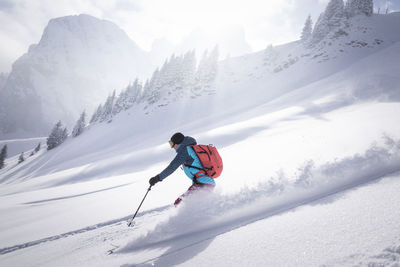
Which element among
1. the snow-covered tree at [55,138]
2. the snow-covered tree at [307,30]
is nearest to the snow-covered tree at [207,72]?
the snow-covered tree at [307,30]

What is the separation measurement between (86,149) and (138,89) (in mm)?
36896

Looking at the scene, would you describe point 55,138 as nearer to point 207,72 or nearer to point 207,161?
point 207,72

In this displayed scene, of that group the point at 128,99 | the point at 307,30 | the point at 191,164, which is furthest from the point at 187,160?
the point at 307,30

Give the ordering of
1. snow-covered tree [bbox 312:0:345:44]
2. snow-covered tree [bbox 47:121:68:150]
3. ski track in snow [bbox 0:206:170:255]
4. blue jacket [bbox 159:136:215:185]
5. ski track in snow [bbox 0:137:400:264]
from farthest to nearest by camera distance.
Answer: snow-covered tree [bbox 47:121:68:150] → snow-covered tree [bbox 312:0:345:44] → ski track in snow [bbox 0:206:170:255] → blue jacket [bbox 159:136:215:185] → ski track in snow [bbox 0:137:400:264]

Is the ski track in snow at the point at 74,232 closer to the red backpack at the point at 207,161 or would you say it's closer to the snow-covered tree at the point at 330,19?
the red backpack at the point at 207,161

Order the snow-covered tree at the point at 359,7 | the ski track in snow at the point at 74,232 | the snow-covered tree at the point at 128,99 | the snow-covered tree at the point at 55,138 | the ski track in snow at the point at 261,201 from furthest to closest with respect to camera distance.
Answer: the snow-covered tree at the point at 128,99 → the snow-covered tree at the point at 55,138 → the snow-covered tree at the point at 359,7 → the ski track in snow at the point at 74,232 → the ski track in snow at the point at 261,201

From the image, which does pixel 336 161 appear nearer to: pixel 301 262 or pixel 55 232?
pixel 301 262

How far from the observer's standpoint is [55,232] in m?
4.01

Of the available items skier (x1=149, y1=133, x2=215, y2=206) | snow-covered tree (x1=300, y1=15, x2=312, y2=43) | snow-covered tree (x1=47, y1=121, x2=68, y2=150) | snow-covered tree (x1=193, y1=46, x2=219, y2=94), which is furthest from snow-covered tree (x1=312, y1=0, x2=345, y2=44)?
snow-covered tree (x1=47, y1=121, x2=68, y2=150)

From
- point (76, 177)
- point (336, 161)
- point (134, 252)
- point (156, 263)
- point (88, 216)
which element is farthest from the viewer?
point (76, 177)

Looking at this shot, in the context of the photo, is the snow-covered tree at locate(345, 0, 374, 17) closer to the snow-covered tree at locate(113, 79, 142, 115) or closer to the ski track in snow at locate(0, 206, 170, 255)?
the ski track in snow at locate(0, 206, 170, 255)

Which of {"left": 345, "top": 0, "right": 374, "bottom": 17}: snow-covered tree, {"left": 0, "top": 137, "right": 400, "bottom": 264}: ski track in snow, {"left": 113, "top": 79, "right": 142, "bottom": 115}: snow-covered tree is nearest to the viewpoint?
{"left": 0, "top": 137, "right": 400, "bottom": 264}: ski track in snow

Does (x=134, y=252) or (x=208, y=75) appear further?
(x=208, y=75)

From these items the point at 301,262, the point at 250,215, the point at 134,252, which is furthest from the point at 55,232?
the point at 301,262
